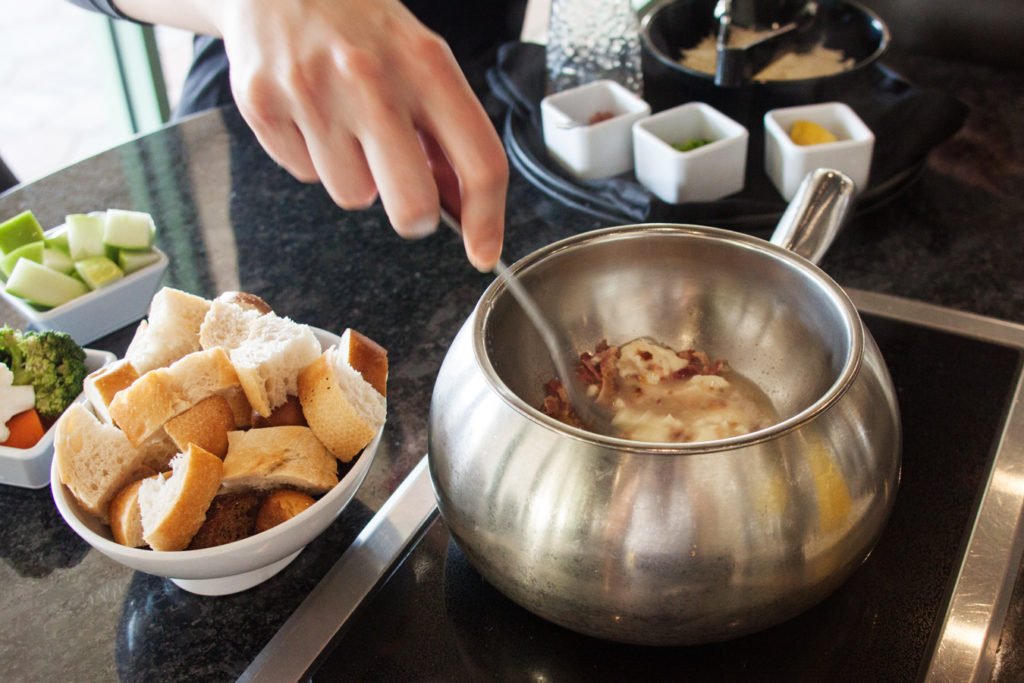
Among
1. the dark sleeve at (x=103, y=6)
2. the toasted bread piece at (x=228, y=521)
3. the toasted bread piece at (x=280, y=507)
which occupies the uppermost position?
the dark sleeve at (x=103, y=6)

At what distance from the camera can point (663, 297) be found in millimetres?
795

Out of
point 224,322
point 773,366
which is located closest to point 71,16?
point 224,322

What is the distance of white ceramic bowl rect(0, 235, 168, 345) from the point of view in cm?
96

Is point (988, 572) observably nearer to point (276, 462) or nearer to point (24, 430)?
point (276, 462)

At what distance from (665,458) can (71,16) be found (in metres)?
3.48

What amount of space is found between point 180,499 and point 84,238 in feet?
1.49

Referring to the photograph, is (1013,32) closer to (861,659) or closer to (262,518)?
(861,659)

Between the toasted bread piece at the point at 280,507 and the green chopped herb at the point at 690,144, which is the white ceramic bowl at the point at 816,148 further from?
the toasted bread piece at the point at 280,507

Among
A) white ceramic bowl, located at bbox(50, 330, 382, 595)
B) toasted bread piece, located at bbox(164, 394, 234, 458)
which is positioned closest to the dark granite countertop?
white ceramic bowl, located at bbox(50, 330, 382, 595)

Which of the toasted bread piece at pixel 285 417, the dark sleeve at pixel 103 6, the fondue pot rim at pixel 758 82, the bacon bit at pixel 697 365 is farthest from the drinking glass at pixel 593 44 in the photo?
the toasted bread piece at pixel 285 417

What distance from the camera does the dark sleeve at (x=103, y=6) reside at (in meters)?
1.15

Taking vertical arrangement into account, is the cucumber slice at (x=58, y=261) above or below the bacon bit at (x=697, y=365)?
below

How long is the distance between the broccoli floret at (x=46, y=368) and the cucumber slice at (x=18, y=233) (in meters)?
0.18

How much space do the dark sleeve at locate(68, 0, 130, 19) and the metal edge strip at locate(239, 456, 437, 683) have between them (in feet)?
2.32
